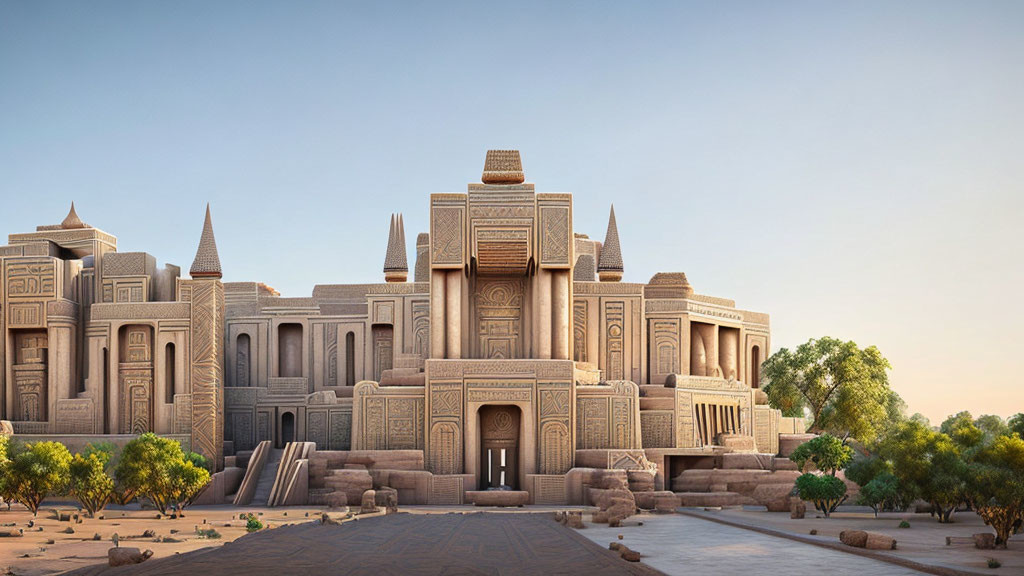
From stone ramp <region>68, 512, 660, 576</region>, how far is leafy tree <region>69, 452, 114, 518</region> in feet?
26.5

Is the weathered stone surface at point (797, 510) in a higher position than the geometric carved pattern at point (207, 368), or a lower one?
lower

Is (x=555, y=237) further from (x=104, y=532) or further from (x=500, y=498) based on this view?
(x=104, y=532)

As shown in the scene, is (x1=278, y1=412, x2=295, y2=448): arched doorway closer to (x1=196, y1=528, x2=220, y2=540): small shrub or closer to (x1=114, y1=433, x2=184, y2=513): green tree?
(x1=114, y1=433, x2=184, y2=513): green tree

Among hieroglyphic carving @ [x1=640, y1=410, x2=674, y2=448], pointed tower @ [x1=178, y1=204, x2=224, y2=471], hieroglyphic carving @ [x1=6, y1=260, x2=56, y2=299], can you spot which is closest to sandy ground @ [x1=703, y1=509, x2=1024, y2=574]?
hieroglyphic carving @ [x1=640, y1=410, x2=674, y2=448]

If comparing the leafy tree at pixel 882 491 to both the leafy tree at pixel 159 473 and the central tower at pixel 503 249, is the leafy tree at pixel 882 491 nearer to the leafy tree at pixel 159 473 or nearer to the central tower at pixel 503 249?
the central tower at pixel 503 249

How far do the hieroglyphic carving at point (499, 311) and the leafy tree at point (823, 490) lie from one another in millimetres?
15445

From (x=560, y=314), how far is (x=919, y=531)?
18271 mm

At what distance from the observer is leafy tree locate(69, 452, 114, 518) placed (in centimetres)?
→ 2964

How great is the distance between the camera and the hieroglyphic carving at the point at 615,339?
149 feet

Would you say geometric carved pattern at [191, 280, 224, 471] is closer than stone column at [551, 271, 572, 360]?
Yes

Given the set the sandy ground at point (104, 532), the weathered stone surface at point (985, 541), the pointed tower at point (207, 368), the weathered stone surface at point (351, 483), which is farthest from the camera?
the pointed tower at point (207, 368)

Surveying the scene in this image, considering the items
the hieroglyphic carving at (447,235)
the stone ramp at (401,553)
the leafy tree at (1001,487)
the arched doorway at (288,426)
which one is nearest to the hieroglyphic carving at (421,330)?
the arched doorway at (288,426)

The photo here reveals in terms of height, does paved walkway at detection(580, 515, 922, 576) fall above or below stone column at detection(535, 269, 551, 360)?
below

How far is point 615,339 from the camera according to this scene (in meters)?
45.7
